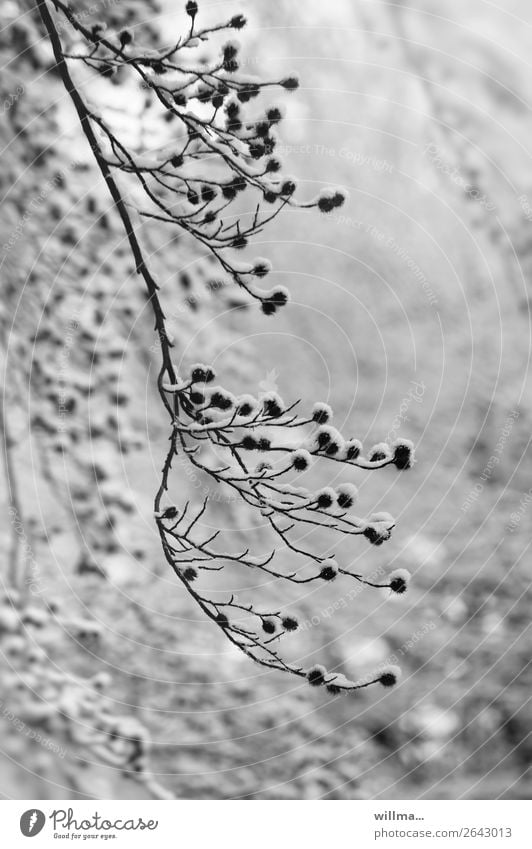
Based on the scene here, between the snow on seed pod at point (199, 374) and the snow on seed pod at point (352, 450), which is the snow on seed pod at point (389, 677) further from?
the snow on seed pod at point (199, 374)

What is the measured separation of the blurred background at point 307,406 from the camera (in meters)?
1.38

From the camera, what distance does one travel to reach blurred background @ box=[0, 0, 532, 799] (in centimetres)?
138

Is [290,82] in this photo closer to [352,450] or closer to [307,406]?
[352,450]

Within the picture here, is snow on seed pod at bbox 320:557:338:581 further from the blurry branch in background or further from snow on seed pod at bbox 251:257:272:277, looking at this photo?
snow on seed pod at bbox 251:257:272:277

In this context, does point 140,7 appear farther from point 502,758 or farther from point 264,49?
point 502,758

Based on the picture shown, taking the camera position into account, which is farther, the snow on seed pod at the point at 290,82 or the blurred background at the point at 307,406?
the blurred background at the point at 307,406

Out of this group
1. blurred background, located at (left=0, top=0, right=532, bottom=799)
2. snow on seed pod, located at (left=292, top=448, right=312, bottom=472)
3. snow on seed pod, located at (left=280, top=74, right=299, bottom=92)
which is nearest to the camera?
snow on seed pod, located at (left=292, top=448, right=312, bottom=472)

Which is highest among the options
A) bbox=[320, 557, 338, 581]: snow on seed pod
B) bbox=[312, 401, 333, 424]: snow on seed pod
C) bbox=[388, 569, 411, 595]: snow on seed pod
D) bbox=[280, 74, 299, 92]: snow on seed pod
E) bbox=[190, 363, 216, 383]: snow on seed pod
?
bbox=[280, 74, 299, 92]: snow on seed pod

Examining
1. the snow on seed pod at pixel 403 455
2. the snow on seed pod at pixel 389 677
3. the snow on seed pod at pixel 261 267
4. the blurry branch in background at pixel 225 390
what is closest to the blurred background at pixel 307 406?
the blurry branch in background at pixel 225 390

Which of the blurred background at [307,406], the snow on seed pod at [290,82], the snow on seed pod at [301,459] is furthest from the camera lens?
the blurred background at [307,406]

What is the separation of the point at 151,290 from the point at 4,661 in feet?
2.94

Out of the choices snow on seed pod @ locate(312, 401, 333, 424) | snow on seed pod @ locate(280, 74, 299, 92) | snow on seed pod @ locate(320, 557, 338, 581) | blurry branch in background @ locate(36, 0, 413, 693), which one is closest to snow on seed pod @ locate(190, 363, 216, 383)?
blurry branch in background @ locate(36, 0, 413, 693)

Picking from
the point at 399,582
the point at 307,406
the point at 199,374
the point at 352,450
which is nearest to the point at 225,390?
the point at 199,374

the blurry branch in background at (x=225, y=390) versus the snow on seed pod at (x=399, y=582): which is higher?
the blurry branch in background at (x=225, y=390)
